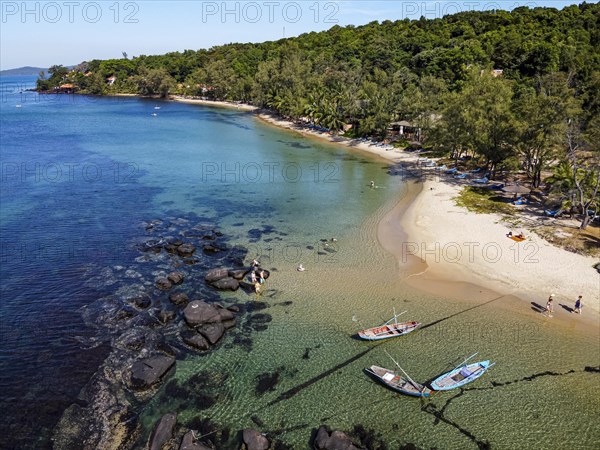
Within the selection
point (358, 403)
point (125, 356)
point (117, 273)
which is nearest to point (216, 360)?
point (125, 356)

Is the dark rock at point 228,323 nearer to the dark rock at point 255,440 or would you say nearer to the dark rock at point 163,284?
the dark rock at point 163,284

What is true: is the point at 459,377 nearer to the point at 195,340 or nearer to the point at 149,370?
the point at 195,340

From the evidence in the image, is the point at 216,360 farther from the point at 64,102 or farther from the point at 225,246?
the point at 64,102

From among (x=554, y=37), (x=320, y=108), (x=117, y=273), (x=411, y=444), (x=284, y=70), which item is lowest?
(x=411, y=444)

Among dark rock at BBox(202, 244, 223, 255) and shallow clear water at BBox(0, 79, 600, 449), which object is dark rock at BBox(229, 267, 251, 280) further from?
dark rock at BBox(202, 244, 223, 255)

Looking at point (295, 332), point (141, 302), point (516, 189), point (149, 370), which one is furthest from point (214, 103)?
point (149, 370)
